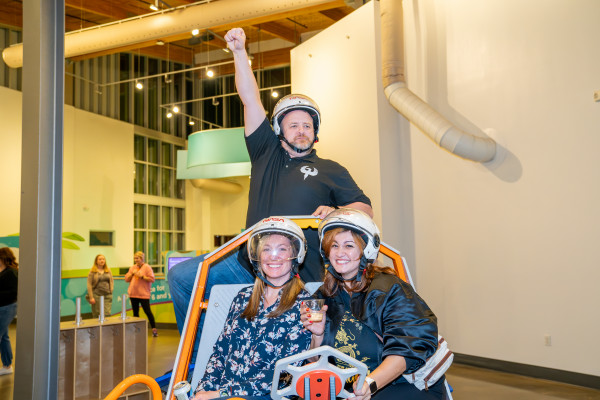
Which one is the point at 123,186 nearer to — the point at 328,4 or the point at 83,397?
the point at 328,4

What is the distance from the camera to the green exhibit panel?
5.55 meters

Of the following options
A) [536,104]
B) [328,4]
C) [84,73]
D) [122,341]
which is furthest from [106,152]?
[536,104]

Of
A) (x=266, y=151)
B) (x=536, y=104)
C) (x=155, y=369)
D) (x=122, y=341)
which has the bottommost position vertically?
(x=155, y=369)

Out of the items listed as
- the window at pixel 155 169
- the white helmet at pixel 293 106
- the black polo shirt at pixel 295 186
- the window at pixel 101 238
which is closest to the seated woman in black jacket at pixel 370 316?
the black polo shirt at pixel 295 186

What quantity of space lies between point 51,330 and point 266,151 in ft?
5.13

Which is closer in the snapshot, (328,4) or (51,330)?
(51,330)

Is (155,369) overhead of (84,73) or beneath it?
beneath

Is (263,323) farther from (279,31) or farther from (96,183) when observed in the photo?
(96,183)

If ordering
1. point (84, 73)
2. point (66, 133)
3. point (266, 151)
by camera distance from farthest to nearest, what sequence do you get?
point (84, 73) → point (66, 133) → point (266, 151)

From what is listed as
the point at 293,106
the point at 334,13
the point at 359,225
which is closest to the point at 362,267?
the point at 359,225

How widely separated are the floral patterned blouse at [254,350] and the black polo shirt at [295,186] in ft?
2.07

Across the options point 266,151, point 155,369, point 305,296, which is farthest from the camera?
point 155,369

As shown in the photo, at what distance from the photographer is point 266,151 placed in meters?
3.50

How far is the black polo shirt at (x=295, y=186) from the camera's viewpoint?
3396mm
